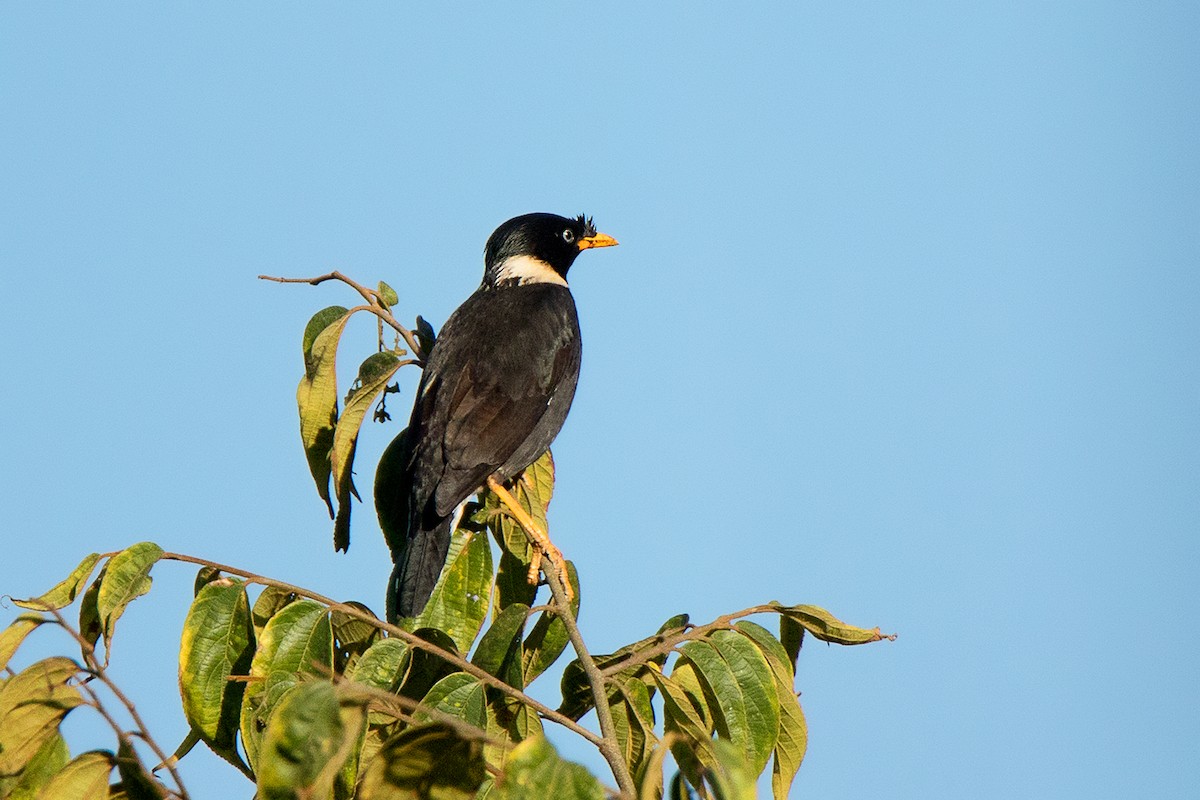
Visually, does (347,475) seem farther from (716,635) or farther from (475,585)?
(716,635)

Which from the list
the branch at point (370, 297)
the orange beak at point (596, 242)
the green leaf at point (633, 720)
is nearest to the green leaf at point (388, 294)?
the branch at point (370, 297)

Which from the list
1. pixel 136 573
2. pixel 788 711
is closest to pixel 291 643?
pixel 136 573

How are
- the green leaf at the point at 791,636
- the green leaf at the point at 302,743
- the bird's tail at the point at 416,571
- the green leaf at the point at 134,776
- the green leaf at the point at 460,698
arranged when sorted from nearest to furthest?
the green leaf at the point at 302,743
the green leaf at the point at 134,776
the green leaf at the point at 460,698
the green leaf at the point at 791,636
the bird's tail at the point at 416,571

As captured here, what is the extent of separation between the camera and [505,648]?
9.59 ft

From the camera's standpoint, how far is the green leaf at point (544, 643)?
11.3 ft

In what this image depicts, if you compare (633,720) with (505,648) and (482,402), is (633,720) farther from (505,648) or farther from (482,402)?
(482,402)

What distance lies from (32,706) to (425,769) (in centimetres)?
91

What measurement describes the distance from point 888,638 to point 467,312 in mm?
3336

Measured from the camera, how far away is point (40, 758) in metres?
2.62

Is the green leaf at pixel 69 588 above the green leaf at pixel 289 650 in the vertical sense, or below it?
above

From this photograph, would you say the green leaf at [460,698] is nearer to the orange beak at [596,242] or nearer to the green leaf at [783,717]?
the green leaf at [783,717]

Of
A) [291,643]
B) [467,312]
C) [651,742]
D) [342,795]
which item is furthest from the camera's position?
[467,312]

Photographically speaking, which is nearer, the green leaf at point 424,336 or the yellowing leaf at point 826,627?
the yellowing leaf at point 826,627

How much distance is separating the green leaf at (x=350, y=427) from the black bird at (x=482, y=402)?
633mm
